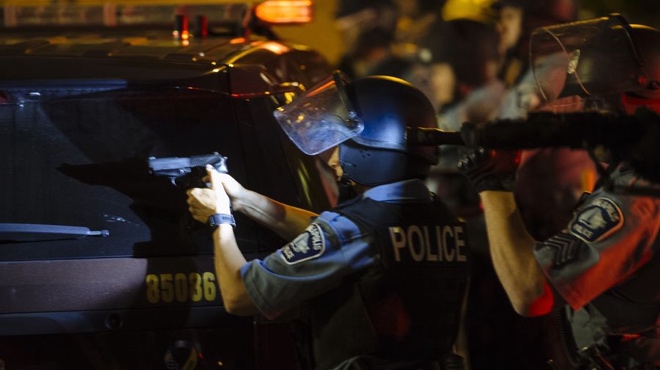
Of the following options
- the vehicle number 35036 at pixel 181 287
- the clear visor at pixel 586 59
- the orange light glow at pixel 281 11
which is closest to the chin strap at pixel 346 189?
the vehicle number 35036 at pixel 181 287

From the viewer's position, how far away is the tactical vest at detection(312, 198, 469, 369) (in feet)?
10.0

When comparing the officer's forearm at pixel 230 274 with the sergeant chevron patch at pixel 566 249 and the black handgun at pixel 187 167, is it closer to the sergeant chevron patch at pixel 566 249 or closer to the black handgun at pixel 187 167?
the black handgun at pixel 187 167

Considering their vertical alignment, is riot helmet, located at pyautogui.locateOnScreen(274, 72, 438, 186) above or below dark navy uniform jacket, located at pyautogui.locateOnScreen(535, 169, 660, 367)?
above

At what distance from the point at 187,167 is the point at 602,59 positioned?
1211mm

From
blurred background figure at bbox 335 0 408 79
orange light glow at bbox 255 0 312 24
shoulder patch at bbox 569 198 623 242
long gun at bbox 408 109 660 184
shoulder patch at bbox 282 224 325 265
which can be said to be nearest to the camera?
long gun at bbox 408 109 660 184

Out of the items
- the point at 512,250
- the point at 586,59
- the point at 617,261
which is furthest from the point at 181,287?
the point at 586,59

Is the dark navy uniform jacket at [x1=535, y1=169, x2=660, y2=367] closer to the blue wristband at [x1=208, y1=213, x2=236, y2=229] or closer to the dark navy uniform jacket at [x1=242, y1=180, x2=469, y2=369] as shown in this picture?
the dark navy uniform jacket at [x1=242, y1=180, x2=469, y2=369]

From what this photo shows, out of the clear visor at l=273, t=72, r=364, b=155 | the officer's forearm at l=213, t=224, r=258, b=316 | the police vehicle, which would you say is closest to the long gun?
the clear visor at l=273, t=72, r=364, b=155

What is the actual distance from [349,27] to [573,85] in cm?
522

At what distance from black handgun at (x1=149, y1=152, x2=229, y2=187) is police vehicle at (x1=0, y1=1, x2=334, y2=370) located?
0.05 ft

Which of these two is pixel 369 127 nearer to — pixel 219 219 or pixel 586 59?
pixel 219 219

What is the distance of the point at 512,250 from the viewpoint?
126 inches

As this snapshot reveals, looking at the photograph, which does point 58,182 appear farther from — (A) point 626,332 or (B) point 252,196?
(A) point 626,332

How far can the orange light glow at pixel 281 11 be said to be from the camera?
475 cm
